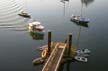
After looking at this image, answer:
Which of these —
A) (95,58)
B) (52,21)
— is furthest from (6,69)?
(52,21)

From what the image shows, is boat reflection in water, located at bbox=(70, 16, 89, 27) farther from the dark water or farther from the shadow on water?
the shadow on water

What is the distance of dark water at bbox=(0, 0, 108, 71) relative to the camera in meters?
43.8

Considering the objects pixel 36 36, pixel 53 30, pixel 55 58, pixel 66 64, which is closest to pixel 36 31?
pixel 36 36

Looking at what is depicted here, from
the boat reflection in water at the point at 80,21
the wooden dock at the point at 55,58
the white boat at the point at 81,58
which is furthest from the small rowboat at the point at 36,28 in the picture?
the white boat at the point at 81,58

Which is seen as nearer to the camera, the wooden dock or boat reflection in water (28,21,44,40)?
the wooden dock

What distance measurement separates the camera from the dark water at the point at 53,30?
144 feet

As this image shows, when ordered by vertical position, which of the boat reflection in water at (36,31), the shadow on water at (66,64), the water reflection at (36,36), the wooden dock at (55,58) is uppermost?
the boat reflection in water at (36,31)

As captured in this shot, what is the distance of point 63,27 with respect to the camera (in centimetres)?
6688

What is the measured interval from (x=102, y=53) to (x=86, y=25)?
22.6m

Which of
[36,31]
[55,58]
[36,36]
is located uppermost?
[36,31]

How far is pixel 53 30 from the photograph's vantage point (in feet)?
210

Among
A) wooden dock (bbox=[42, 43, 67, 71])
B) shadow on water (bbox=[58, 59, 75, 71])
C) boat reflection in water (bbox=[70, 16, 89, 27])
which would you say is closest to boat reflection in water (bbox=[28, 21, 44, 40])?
boat reflection in water (bbox=[70, 16, 89, 27])

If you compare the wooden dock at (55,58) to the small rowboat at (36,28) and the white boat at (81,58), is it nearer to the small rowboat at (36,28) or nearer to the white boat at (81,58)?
the white boat at (81,58)

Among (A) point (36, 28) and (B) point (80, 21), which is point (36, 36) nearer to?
(A) point (36, 28)
